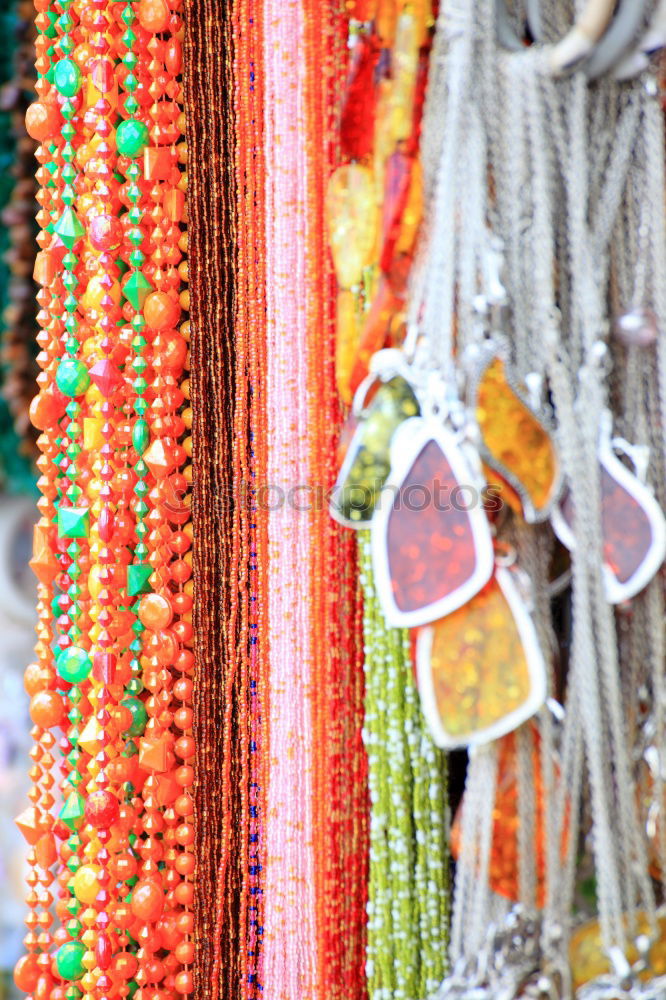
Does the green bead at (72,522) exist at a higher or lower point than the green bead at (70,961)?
higher

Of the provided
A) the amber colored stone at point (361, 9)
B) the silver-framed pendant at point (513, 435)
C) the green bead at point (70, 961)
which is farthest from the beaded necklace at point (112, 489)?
the silver-framed pendant at point (513, 435)

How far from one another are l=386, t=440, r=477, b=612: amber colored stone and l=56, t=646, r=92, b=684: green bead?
0.25 metres

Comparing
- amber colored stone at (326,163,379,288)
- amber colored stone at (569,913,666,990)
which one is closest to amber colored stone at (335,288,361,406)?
amber colored stone at (326,163,379,288)

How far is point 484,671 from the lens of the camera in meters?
0.56

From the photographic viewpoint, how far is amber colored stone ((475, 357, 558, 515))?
557mm

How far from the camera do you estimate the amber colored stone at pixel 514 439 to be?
56 centimetres

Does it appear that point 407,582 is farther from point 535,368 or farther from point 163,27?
point 163,27

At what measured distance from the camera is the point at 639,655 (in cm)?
60

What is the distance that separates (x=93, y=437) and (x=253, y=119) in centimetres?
25

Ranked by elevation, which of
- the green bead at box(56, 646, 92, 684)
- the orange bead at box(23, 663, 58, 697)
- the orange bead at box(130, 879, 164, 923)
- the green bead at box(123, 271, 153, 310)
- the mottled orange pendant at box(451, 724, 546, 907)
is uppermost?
the green bead at box(123, 271, 153, 310)

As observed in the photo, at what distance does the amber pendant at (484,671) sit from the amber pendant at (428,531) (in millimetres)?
18

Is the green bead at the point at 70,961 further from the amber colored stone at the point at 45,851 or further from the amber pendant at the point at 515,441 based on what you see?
the amber pendant at the point at 515,441

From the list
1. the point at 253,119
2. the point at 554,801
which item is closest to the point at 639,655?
the point at 554,801

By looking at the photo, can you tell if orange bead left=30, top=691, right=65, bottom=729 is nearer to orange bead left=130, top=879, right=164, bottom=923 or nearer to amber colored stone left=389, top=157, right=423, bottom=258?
orange bead left=130, top=879, right=164, bottom=923
